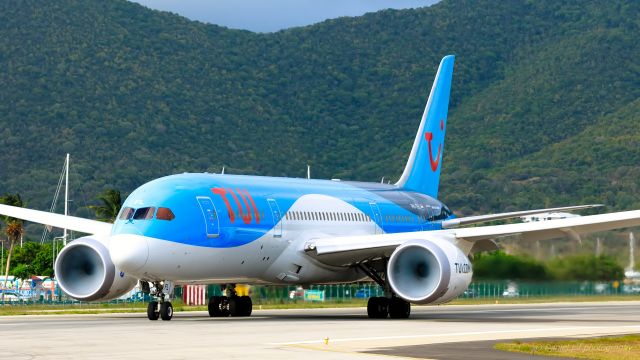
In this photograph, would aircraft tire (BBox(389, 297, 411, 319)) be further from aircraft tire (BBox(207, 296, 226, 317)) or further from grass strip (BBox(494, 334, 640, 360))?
grass strip (BBox(494, 334, 640, 360))

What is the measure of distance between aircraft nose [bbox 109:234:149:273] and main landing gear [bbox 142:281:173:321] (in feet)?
4.84

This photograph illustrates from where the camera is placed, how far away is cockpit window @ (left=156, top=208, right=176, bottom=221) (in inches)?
1204

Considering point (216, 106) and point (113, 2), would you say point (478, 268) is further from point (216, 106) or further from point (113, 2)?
point (113, 2)

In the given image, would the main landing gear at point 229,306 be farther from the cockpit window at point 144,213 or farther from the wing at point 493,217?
the wing at point 493,217

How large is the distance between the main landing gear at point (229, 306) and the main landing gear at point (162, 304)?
3.81 metres

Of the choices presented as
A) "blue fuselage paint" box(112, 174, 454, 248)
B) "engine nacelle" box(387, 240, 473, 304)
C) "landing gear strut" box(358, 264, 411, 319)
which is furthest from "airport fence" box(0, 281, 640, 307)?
"engine nacelle" box(387, 240, 473, 304)

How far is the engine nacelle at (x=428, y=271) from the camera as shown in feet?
104

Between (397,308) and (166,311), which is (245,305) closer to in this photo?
(397,308)

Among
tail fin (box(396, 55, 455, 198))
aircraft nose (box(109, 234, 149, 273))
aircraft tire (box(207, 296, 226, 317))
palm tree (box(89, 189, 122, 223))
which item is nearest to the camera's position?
aircraft nose (box(109, 234, 149, 273))

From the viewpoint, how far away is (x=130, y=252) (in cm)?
2994

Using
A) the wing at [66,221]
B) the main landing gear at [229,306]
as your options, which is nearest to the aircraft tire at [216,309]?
the main landing gear at [229,306]

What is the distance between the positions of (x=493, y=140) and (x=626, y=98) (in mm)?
13998

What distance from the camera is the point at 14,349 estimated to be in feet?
67.3

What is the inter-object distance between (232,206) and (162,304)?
3181 mm
